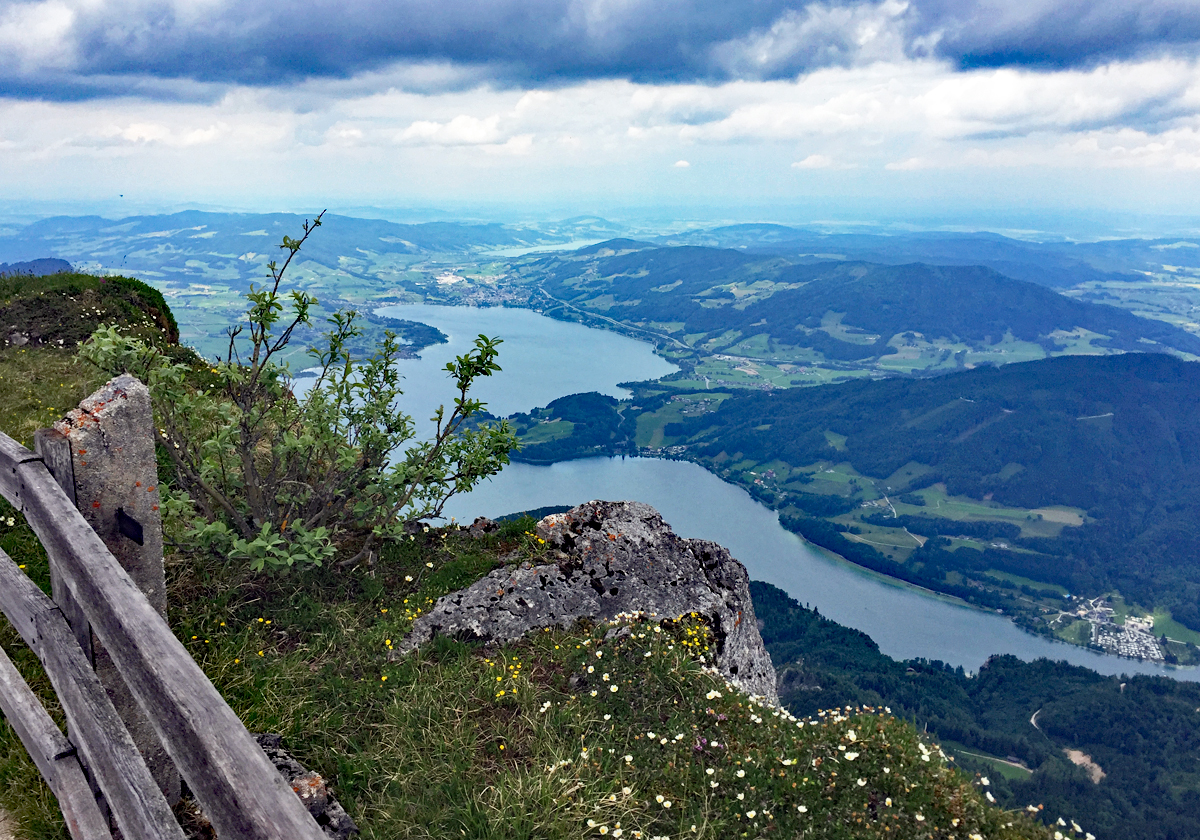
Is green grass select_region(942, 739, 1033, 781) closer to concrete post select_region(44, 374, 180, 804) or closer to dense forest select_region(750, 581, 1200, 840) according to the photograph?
dense forest select_region(750, 581, 1200, 840)

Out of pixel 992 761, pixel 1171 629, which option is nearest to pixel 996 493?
pixel 1171 629

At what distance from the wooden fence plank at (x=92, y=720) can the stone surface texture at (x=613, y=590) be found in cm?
422

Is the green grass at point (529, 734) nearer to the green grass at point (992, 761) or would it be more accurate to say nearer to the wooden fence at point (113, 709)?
the wooden fence at point (113, 709)

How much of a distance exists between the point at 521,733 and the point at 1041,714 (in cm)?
9740

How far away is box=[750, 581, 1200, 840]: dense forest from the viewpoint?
6072 cm

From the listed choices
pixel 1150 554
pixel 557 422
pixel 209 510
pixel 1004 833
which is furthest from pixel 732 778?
pixel 1150 554

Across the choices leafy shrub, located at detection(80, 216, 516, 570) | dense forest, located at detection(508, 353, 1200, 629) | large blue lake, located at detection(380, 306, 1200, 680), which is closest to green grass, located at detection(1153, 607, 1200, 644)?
dense forest, located at detection(508, 353, 1200, 629)

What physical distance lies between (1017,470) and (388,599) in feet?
716

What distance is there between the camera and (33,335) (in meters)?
16.2

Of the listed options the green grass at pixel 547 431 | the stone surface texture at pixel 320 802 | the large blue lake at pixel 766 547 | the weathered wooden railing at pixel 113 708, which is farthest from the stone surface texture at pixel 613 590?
the green grass at pixel 547 431

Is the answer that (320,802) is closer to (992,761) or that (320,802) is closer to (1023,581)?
(992,761)

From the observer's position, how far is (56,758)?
3.72 metres

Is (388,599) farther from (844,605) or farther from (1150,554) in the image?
(1150,554)

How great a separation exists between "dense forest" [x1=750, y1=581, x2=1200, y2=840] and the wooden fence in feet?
188
